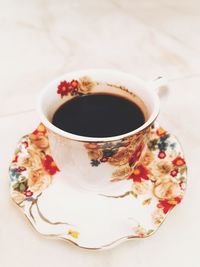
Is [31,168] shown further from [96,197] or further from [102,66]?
[102,66]

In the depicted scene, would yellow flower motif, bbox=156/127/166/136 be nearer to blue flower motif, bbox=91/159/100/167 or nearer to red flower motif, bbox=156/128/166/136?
red flower motif, bbox=156/128/166/136

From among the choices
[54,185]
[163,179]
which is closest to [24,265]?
[54,185]

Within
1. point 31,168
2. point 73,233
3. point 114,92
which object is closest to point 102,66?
point 114,92

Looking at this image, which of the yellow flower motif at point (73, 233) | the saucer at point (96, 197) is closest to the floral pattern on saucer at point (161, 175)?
the saucer at point (96, 197)

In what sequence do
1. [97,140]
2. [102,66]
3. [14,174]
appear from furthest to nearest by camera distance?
[102,66] → [14,174] → [97,140]

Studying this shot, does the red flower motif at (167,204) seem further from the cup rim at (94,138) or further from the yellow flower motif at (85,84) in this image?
the yellow flower motif at (85,84)
